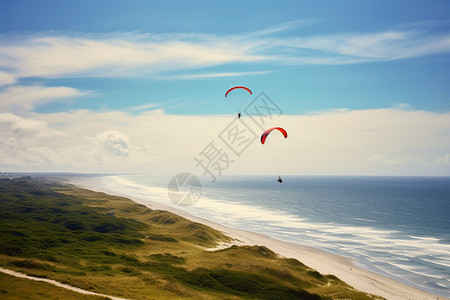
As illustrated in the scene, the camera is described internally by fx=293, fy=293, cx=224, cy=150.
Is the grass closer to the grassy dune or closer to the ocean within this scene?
the grassy dune

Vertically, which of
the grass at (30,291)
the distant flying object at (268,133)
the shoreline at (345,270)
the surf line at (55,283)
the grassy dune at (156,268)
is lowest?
the shoreline at (345,270)

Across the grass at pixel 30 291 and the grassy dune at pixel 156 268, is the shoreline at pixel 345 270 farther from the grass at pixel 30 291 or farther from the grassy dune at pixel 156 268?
the grass at pixel 30 291

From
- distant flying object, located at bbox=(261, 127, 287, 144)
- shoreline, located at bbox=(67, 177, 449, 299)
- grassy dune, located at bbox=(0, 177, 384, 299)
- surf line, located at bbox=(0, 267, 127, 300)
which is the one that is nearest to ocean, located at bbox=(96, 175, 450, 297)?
shoreline, located at bbox=(67, 177, 449, 299)

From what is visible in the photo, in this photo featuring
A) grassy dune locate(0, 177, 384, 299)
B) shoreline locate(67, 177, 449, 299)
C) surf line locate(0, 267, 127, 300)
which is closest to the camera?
surf line locate(0, 267, 127, 300)

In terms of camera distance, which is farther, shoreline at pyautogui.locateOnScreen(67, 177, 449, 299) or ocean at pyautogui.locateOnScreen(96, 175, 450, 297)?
ocean at pyautogui.locateOnScreen(96, 175, 450, 297)

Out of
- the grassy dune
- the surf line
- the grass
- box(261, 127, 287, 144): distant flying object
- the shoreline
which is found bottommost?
the shoreline

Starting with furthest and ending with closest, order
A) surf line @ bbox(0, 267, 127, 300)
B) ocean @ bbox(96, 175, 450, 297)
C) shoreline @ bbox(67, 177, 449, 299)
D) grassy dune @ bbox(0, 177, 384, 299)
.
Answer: ocean @ bbox(96, 175, 450, 297) → shoreline @ bbox(67, 177, 449, 299) → grassy dune @ bbox(0, 177, 384, 299) → surf line @ bbox(0, 267, 127, 300)

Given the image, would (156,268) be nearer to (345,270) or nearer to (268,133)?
(268,133)

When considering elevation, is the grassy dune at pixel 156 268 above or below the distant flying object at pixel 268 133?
below

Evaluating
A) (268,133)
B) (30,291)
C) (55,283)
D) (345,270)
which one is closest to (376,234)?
(345,270)

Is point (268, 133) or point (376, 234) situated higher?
point (268, 133)

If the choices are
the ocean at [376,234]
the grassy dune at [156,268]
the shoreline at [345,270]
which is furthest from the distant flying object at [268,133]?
the ocean at [376,234]

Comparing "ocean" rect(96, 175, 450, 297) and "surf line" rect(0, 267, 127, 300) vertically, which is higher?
"surf line" rect(0, 267, 127, 300)
